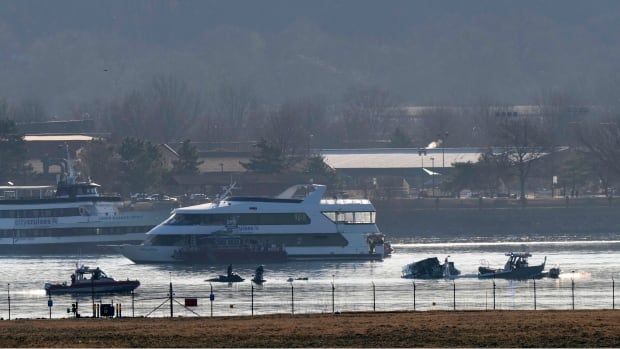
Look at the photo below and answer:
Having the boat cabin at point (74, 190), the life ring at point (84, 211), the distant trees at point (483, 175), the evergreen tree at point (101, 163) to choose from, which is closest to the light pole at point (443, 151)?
the distant trees at point (483, 175)

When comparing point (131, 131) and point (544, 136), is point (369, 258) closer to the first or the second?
point (544, 136)

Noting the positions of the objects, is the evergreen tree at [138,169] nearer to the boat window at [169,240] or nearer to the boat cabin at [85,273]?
the boat window at [169,240]

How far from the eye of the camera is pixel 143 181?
474ft

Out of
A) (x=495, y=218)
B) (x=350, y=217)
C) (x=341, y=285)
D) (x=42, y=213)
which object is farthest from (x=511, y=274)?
(x=495, y=218)

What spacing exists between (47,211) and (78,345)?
59.1 meters

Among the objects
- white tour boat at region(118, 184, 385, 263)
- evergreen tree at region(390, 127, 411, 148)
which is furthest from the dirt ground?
evergreen tree at region(390, 127, 411, 148)

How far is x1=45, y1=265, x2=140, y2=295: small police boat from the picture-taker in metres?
83.5

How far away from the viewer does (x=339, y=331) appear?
62062mm

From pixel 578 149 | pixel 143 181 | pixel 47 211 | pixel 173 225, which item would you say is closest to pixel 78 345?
pixel 173 225

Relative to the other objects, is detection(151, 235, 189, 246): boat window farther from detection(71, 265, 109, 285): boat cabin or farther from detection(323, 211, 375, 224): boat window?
detection(71, 265, 109, 285): boat cabin

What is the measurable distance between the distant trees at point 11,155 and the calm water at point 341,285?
3248cm

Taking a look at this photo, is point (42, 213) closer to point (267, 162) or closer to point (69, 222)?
point (69, 222)

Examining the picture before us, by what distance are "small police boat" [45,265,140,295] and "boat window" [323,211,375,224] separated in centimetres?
2426

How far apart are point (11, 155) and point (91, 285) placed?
64144 millimetres
